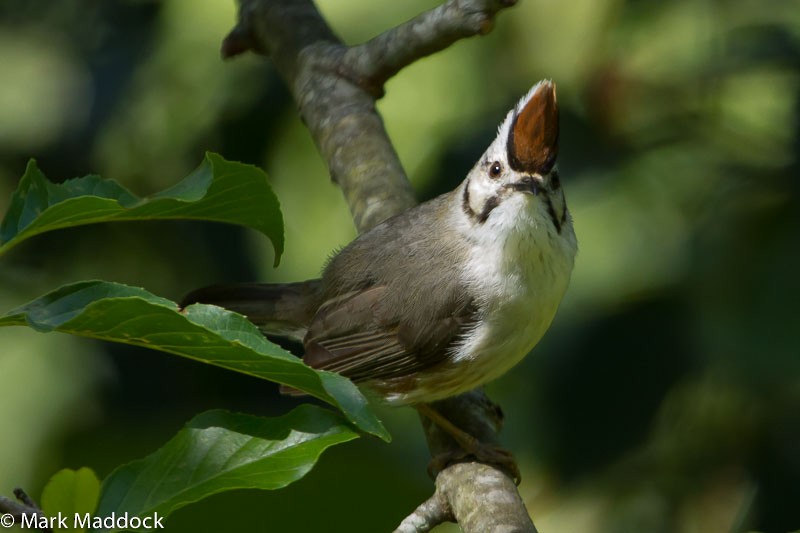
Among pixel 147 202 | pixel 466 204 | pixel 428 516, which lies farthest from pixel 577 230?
pixel 147 202

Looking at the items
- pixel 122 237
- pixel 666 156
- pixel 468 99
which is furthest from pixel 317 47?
pixel 666 156

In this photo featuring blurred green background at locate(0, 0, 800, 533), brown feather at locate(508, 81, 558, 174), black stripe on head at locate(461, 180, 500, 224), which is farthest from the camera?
blurred green background at locate(0, 0, 800, 533)

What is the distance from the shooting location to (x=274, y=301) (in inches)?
135

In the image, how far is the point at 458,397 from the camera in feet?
10.5

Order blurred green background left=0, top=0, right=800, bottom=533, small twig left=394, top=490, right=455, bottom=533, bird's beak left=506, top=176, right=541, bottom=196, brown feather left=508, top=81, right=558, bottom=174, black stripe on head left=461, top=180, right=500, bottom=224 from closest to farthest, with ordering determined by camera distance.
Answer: small twig left=394, top=490, right=455, bottom=533 < brown feather left=508, top=81, right=558, bottom=174 < bird's beak left=506, top=176, right=541, bottom=196 < black stripe on head left=461, top=180, right=500, bottom=224 < blurred green background left=0, top=0, right=800, bottom=533

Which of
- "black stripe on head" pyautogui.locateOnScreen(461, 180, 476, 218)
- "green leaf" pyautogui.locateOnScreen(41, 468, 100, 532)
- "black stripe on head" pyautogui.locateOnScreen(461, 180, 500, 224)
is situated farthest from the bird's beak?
"green leaf" pyautogui.locateOnScreen(41, 468, 100, 532)

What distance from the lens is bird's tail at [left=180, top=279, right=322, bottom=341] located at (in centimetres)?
338

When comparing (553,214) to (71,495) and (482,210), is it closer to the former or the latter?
(482,210)

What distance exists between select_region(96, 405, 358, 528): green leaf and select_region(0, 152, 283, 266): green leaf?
0.38 metres

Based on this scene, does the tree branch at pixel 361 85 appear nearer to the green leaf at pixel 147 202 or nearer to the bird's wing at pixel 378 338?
the bird's wing at pixel 378 338

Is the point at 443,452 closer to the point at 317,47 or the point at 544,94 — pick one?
the point at 544,94

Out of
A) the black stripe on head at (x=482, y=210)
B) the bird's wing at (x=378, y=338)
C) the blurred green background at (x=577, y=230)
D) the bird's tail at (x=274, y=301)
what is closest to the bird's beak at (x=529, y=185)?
the black stripe on head at (x=482, y=210)

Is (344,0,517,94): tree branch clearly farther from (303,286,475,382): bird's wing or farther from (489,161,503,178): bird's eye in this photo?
(303,286,475,382): bird's wing

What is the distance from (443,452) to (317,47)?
1438 millimetres
